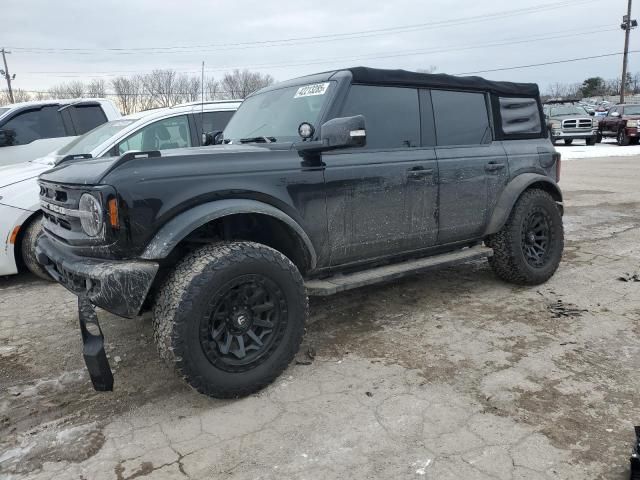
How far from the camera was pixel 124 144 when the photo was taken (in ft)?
18.5

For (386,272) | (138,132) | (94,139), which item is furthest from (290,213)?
(94,139)

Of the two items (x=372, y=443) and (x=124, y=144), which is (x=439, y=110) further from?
(x=124, y=144)

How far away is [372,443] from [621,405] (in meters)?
1.42

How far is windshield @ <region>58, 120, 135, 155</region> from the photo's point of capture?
5.75 m

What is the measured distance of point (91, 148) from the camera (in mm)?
5676

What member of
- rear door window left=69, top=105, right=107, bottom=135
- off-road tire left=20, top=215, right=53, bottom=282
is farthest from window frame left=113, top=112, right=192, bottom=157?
rear door window left=69, top=105, right=107, bottom=135

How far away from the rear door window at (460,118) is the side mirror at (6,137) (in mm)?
6018

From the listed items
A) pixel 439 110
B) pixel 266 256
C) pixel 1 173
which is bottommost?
pixel 266 256

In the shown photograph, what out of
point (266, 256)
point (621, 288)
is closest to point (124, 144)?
point (266, 256)

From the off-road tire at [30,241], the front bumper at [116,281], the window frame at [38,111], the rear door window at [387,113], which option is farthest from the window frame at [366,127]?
the window frame at [38,111]

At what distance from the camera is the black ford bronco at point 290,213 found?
2754 millimetres

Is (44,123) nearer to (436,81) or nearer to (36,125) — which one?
(36,125)

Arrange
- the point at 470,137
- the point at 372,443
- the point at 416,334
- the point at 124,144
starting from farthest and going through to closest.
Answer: the point at 124,144 → the point at 470,137 → the point at 416,334 → the point at 372,443

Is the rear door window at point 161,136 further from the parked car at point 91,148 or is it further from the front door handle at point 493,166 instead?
the front door handle at point 493,166
